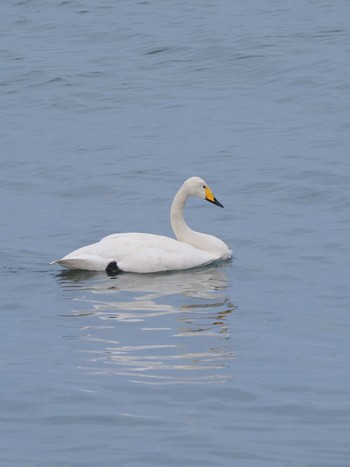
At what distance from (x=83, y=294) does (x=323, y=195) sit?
5211 millimetres

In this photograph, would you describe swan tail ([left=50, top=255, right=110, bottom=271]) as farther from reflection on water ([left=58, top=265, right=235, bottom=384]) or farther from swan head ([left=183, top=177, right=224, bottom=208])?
swan head ([left=183, top=177, right=224, bottom=208])

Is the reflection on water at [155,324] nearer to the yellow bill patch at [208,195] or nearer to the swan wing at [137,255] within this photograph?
the swan wing at [137,255]

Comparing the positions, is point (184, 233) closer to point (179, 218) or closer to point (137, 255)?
point (179, 218)

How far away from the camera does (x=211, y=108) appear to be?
22844 millimetres

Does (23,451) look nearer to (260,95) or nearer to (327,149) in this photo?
(327,149)

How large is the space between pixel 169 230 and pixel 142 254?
7.55ft

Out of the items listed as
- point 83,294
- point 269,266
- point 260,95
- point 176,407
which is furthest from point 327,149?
point 176,407

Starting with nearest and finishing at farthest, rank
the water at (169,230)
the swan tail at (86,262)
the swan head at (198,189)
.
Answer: the water at (169,230) → the swan tail at (86,262) → the swan head at (198,189)

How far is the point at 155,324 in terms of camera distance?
11.3 meters

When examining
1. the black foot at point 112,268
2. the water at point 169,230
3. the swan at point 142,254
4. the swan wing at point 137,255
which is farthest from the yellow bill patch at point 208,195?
the black foot at point 112,268

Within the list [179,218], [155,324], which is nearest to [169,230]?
[179,218]

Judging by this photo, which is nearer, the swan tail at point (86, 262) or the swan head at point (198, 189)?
the swan tail at point (86, 262)

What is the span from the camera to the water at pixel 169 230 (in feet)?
28.1

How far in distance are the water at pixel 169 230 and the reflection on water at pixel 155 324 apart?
3 centimetres
